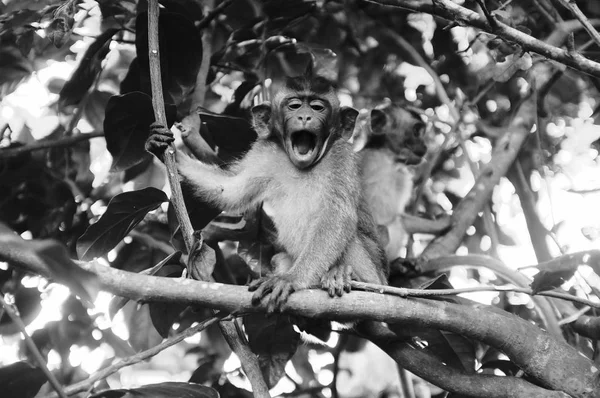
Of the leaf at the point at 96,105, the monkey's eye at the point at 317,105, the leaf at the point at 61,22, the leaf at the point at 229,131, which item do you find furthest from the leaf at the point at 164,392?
the leaf at the point at 96,105

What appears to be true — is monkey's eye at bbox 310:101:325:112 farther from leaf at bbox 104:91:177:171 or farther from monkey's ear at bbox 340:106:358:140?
leaf at bbox 104:91:177:171

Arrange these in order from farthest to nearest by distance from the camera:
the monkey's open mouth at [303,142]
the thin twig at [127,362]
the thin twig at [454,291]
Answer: the monkey's open mouth at [303,142] → the thin twig at [454,291] → the thin twig at [127,362]

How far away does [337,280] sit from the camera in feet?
16.3

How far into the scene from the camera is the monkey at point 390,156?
385 inches

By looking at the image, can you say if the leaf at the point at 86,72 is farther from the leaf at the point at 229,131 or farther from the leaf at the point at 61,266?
the leaf at the point at 61,266

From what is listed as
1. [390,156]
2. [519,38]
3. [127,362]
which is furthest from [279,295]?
[390,156]

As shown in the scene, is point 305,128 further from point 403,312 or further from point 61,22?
point 403,312

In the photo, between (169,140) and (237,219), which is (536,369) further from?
(237,219)

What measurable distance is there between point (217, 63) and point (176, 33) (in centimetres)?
126

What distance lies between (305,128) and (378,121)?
4.29 m

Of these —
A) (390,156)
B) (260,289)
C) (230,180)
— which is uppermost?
(260,289)

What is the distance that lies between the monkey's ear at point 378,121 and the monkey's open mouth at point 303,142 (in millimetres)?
3773

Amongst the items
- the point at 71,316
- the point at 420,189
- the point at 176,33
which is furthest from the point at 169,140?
the point at 420,189

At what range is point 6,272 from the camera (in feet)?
20.4
